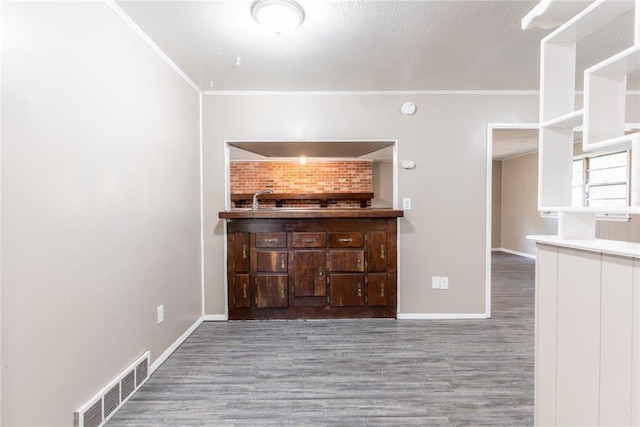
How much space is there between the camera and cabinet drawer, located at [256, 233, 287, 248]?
9.64 feet

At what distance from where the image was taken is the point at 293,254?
2939 millimetres

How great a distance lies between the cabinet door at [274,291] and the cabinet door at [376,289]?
824 millimetres

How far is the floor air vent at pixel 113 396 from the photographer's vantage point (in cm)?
145

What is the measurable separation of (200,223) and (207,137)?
0.86 meters

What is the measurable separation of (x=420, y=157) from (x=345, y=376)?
6.95 ft

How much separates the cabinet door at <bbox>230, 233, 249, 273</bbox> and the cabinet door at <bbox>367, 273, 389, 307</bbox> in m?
1.23

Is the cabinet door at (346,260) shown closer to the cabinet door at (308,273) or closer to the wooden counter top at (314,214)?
the cabinet door at (308,273)

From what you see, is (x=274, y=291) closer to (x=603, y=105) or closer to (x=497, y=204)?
(x=603, y=105)

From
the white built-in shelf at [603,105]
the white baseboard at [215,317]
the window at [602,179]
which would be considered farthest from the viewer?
the window at [602,179]

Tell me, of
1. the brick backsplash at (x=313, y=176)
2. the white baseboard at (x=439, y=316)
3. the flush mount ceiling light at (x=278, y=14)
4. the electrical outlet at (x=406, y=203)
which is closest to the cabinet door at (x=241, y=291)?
the white baseboard at (x=439, y=316)

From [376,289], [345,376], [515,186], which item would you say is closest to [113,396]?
[345,376]

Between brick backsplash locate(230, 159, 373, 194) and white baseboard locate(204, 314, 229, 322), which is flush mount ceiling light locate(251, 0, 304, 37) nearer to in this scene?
white baseboard locate(204, 314, 229, 322)

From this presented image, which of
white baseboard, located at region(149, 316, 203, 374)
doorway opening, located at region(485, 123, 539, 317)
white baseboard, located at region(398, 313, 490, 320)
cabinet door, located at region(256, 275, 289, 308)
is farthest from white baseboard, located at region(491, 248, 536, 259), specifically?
white baseboard, located at region(149, 316, 203, 374)

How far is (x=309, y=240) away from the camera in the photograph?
294cm
